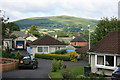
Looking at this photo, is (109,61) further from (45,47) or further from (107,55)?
(45,47)

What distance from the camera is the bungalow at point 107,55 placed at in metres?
21.4

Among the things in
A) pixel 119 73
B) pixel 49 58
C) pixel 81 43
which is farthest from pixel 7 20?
pixel 81 43

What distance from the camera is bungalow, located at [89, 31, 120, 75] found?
21422mm

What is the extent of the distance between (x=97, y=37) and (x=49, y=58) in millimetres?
11532

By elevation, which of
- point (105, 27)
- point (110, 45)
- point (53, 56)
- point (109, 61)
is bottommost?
point (53, 56)

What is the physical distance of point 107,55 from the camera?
2206cm

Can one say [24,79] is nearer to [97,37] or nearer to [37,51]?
[97,37]

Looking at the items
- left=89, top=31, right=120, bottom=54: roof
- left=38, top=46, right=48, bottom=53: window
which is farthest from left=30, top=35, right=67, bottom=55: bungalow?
left=89, top=31, right=120, bottom=54: roof

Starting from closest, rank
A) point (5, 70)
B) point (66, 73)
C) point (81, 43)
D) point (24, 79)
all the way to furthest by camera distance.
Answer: point (66, 73) → point (24, 79) → point (5, 70) → point (81, 43)

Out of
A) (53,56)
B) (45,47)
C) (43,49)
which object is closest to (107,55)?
(53,56)

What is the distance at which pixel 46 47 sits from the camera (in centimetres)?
4912

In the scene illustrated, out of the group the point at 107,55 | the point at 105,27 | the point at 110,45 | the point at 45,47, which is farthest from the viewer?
the point at 45,47

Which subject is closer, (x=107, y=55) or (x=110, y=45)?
(x=107, y=55)

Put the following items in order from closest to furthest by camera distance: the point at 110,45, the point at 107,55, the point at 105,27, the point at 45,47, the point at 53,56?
the point at 107,55 < the point at 110,45 < the point at 105,27 < the point at 53,56 < the point at 45,47
